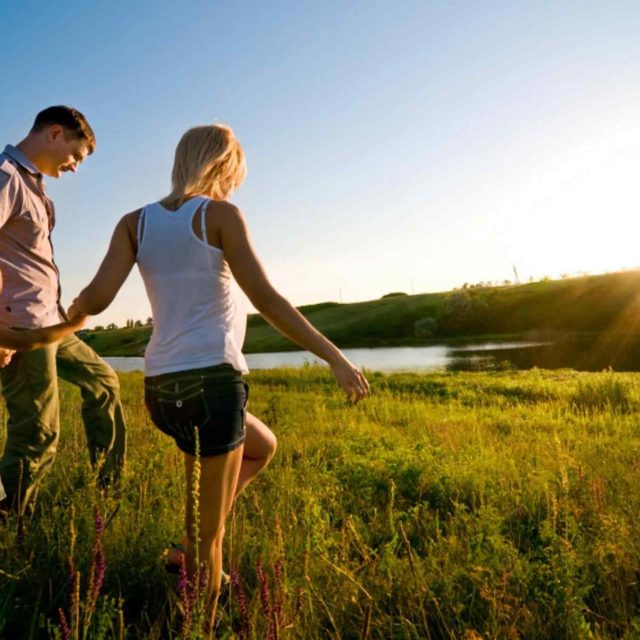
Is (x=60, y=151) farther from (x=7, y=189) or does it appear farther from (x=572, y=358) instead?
(x=572, y=358)

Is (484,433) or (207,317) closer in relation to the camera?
(207,317)

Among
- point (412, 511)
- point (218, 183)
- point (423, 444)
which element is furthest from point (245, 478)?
point (423, 444)

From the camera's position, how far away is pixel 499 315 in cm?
8581

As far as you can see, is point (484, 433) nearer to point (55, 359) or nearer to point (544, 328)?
point (55, 359)

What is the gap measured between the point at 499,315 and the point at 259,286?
8780 cm

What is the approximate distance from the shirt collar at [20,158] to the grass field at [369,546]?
1.97 metres

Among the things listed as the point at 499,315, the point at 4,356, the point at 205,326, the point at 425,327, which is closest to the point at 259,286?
the point at 205,326

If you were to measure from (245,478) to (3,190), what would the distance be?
218 centimetres

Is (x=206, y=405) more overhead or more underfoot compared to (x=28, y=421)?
more overhead

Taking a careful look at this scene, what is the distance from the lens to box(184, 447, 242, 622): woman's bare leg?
228 cm

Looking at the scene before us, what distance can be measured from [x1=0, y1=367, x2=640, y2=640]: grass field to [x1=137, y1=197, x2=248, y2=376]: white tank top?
681mm

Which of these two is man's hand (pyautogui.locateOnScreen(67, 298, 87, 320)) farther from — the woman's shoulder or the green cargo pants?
the green cargo pants

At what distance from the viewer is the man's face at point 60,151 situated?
145 inches

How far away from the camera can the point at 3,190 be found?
10.9 ft
